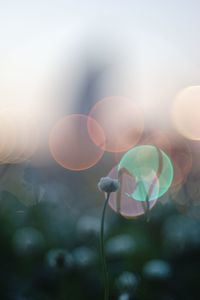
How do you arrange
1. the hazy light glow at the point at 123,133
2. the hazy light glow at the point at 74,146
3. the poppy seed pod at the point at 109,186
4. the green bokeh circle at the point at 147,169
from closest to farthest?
the poppy seed pod at the point at 109,186 < the green bokeh circle at the point at 147,169 < the hazy light glow at the point at 123,133 < the hazy light glow at the point at 74,146

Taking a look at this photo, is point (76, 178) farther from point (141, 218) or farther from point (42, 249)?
point (42, 249)

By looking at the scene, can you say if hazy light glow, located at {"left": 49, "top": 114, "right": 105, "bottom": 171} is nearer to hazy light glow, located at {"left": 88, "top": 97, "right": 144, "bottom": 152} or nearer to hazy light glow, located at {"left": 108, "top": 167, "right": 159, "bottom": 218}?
hazy light glow, located at {"left": 88, "top": 97, "right": 144, "bottom": 152}

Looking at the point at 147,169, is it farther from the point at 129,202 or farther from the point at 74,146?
the point at 74,146

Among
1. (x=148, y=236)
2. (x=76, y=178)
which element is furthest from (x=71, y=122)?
(x=148, y=236)

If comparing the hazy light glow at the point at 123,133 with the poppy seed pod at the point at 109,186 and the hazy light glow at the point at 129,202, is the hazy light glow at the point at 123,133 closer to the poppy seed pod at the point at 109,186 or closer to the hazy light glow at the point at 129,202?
the hazy light glow at the point at 129,202

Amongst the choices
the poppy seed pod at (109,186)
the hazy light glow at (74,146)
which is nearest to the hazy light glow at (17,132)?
the hazy light glow at (74,146)

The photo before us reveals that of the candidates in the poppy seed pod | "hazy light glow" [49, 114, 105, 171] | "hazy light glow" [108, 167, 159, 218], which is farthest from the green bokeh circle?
"hazy light glow" [49, 114, 105, 171]

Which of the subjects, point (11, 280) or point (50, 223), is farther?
point (50, 223)
